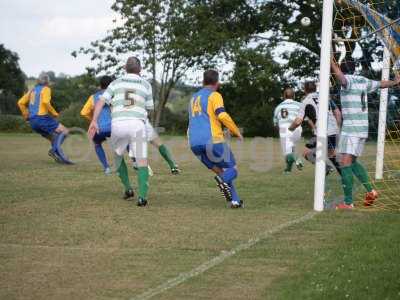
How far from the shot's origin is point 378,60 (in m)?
12.7

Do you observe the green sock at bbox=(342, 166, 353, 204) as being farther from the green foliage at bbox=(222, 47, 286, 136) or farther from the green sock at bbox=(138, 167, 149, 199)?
the green foliage at bbox=(222, 47, 286, 136)

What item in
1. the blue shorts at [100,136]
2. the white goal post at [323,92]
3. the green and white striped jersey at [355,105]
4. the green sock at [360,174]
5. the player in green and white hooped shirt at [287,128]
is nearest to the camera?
the white goal post at [323,92]

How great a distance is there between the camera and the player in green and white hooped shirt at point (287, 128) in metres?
14.9

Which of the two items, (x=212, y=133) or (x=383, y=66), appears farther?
(x=383, y=66)

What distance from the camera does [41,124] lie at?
1652 centimetres

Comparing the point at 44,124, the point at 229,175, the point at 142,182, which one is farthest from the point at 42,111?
the point at 229,175

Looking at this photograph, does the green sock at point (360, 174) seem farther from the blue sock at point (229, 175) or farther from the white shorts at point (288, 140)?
the white shorts at point (288, 140)

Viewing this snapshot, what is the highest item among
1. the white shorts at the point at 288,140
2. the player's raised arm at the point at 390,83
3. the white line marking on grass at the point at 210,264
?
the player's raised arm at the point at 390,83

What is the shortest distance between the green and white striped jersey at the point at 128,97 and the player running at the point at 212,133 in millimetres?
823

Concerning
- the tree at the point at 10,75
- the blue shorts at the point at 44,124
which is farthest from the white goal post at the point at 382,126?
the tree at the point at 10,75

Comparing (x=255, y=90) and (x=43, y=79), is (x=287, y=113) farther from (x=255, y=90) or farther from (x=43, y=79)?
Answer: (x=255, y=90)

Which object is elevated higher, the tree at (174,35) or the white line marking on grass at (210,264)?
the tree at (174,35)

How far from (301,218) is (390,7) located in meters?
4.15

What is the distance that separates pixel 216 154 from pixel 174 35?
33490 mm
